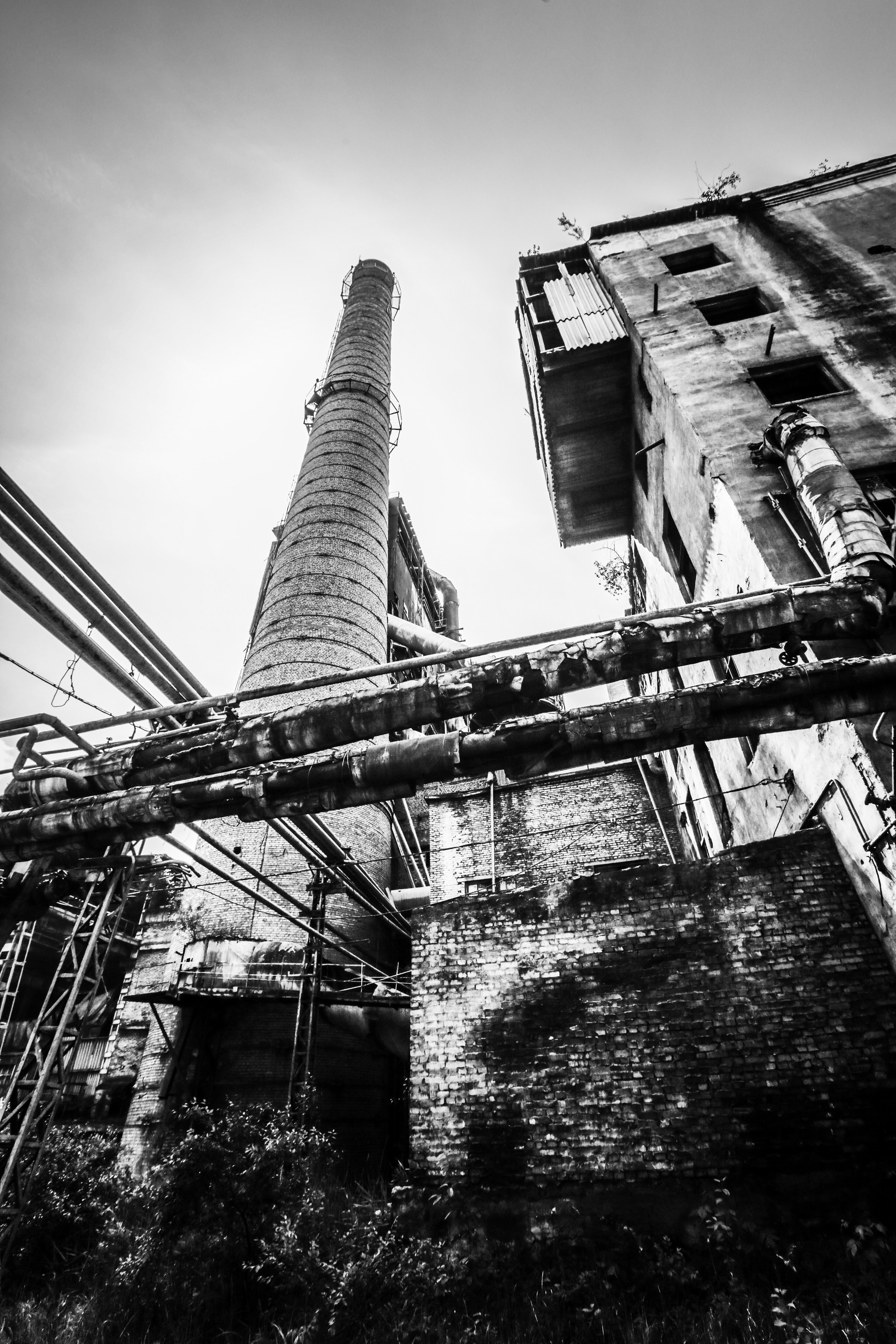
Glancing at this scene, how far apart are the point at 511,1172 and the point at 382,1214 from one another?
1187 mm

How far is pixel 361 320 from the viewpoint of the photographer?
22.5m

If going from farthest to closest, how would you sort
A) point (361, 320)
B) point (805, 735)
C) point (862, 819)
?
point (361, 320)
point (805, 735)
point (862, 819)

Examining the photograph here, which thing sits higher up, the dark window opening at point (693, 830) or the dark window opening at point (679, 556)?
the dark window opening at point (679, 556)

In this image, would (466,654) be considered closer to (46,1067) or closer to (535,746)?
(535,746)

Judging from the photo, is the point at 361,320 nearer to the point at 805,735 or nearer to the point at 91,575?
the point at 91,575

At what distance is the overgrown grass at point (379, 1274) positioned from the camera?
412 centimetres

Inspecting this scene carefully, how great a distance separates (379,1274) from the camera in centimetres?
467

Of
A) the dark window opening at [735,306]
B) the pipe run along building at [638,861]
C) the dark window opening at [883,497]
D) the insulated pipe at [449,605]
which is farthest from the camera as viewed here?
the insulated pipe at [449,605]

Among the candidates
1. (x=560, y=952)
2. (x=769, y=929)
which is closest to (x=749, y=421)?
(x=769, y=929)

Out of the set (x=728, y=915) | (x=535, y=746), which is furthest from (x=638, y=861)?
(x=535, y=746)

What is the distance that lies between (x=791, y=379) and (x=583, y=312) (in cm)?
424

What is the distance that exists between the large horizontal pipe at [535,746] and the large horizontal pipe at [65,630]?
1761 millimetres

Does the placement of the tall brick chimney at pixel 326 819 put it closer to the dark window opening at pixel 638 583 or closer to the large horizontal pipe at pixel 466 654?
the large horizontal pipe at pixel 466 654

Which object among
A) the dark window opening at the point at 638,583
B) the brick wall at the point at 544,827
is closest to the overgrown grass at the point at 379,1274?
the brick wall at the point at 544,827
